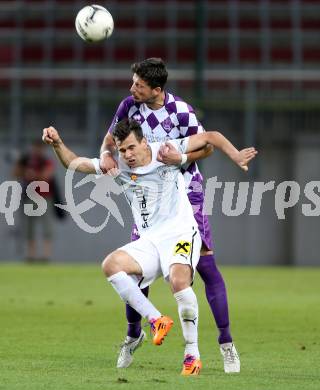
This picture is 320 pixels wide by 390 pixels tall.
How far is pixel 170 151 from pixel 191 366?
4.65 feet

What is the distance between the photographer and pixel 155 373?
7.25 m

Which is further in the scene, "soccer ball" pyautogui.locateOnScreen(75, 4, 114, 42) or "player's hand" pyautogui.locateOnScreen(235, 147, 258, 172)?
"soccer ball" pyautogui.locateOnScreen(75, 4, 114, 42)

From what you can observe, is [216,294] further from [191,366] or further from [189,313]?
[191,366]

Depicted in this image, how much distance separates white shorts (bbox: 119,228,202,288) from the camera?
7238 millimetres

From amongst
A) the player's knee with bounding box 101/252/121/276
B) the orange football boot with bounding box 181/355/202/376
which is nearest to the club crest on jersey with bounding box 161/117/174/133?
the player's knee with bounding box 101/252/121/276

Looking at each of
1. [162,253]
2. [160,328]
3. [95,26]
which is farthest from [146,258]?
[95,26]

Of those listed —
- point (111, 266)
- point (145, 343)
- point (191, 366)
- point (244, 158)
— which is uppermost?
point (244, 158)

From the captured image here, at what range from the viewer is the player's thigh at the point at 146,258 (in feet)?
23.9

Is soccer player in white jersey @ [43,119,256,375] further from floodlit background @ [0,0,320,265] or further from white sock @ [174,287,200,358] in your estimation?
floodlit background @ [0,0,320,265]

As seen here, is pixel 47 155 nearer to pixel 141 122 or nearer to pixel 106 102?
pixel 106 102

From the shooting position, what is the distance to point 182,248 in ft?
23.7

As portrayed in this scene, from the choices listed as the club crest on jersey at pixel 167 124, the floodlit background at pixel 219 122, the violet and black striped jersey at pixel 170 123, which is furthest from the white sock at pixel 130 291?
the floodlit background at pixel 219 122

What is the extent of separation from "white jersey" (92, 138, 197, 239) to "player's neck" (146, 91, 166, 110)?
0.34 meters

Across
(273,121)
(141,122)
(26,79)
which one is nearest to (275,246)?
(273,121)
